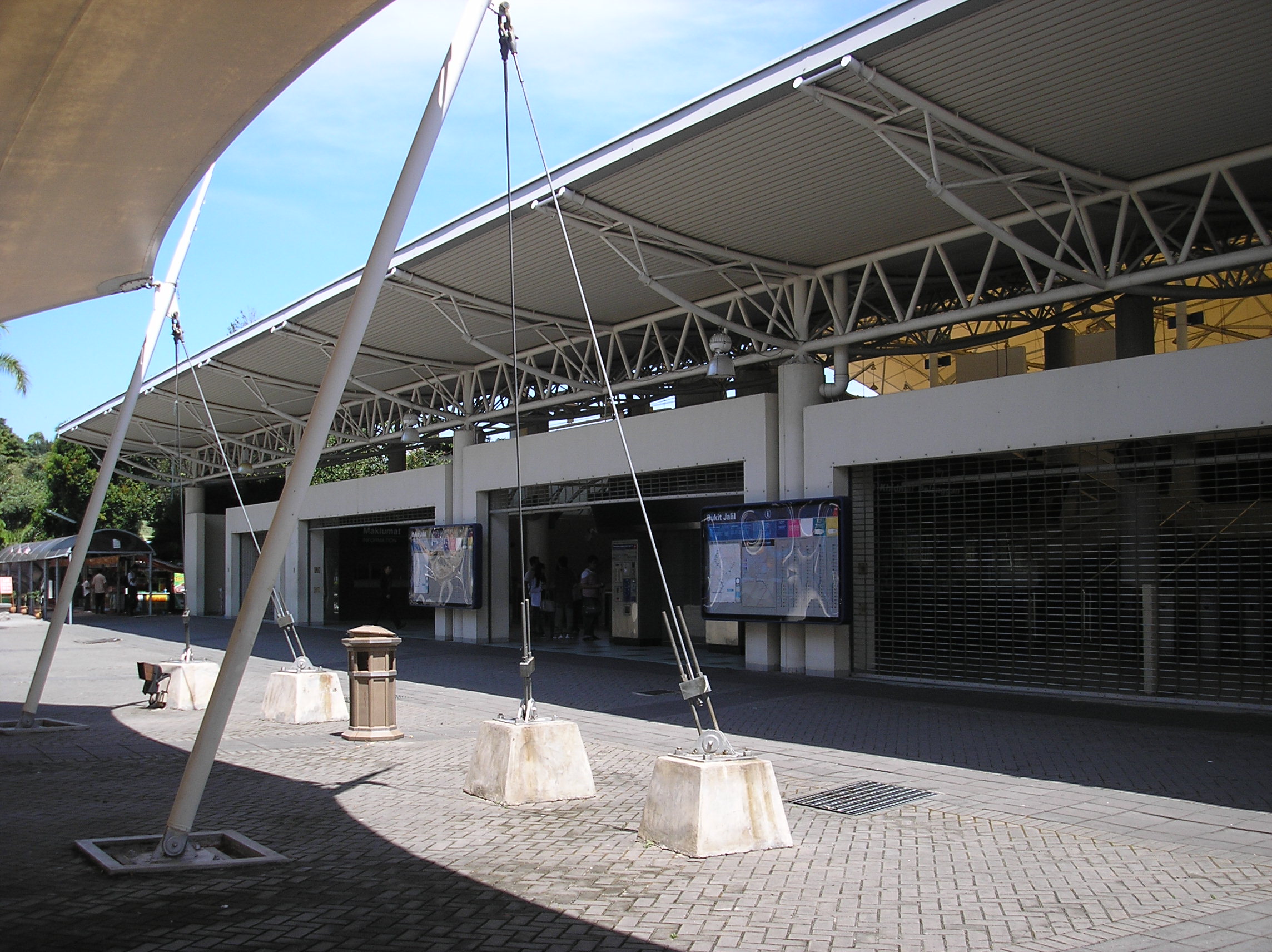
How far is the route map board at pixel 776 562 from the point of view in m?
15.9

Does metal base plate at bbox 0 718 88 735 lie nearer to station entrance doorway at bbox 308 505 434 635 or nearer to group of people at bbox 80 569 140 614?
station entrance doorway at bbox 308 505 434 635

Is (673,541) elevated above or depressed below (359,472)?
below

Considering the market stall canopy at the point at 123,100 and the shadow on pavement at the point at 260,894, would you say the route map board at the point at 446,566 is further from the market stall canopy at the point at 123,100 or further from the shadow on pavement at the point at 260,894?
the shadow on pavement at the point at 260,894

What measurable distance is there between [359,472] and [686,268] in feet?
149

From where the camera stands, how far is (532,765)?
851 cm

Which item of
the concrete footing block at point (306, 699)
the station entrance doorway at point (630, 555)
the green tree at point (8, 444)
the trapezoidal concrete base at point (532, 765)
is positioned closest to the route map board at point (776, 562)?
the station entrance doorway at point (630, 555)

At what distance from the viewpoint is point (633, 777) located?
946 centimetres

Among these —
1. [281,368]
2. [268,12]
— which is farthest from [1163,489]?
[281,368]

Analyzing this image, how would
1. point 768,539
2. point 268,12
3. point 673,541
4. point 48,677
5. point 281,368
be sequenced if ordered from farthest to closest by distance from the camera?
point 281,368 → point 673,541 → point 48,677 → point 768,539 → point 268,12

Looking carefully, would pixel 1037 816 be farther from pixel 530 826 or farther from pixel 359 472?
pixel 359 472

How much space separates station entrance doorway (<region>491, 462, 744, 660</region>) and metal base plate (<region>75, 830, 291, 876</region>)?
1230 centimetres

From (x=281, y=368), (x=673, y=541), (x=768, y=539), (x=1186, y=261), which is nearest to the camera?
(x=1186, y=261)

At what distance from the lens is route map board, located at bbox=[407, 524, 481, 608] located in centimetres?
2405

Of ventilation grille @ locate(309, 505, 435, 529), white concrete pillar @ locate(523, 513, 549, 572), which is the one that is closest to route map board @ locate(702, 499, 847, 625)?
white concrete pillar @ locate(523, 513, 549, 572)
